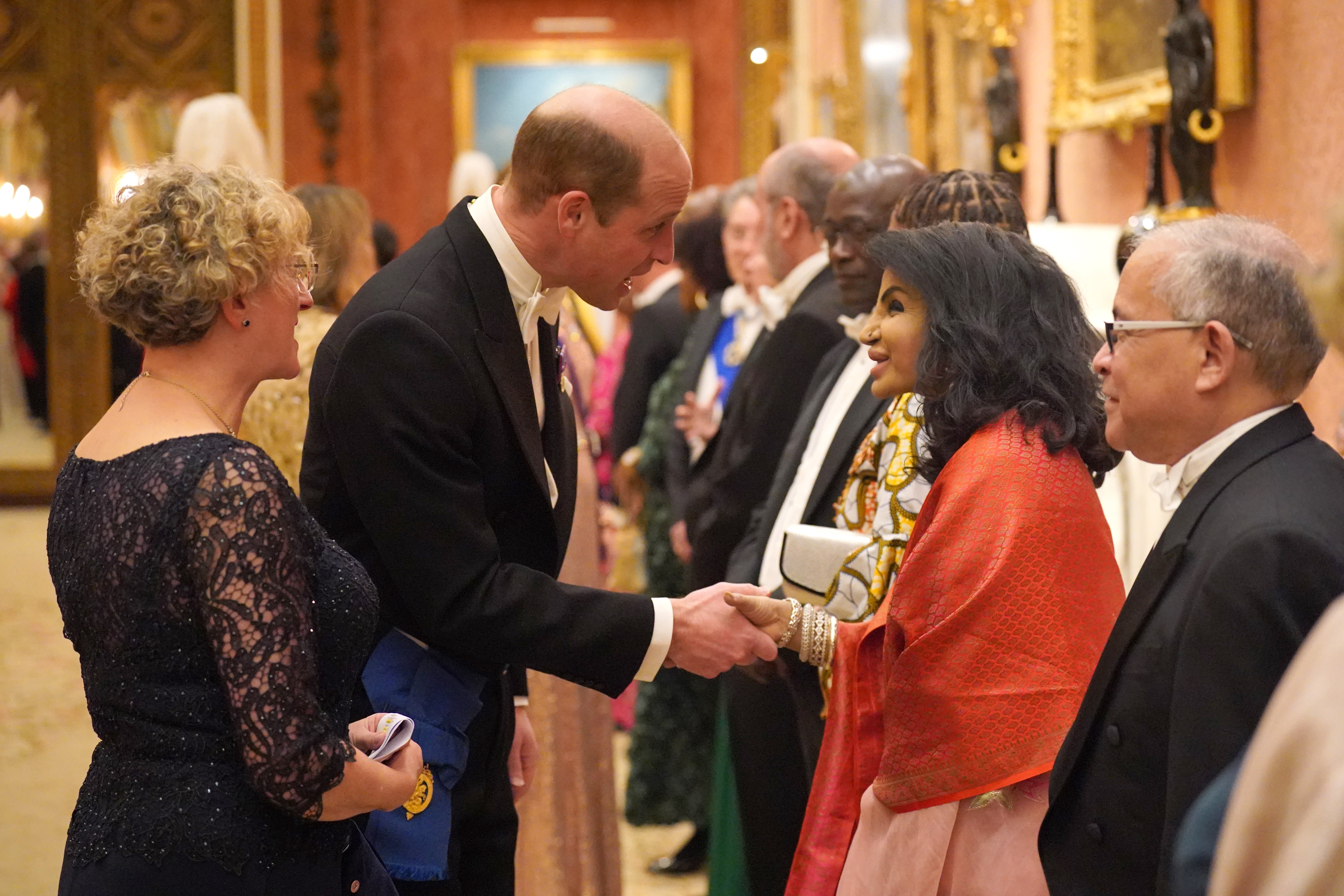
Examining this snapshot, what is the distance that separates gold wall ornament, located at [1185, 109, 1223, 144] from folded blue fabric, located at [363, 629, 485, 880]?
2389mm

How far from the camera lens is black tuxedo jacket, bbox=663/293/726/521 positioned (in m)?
4.75

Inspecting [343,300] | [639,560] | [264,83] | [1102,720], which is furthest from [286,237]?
[264,83]

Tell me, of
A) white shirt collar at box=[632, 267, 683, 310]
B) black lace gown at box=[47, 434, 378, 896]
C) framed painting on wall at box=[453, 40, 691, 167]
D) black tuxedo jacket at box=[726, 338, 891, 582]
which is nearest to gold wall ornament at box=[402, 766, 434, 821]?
black lace gown at box=[47, 434, 378, 896]

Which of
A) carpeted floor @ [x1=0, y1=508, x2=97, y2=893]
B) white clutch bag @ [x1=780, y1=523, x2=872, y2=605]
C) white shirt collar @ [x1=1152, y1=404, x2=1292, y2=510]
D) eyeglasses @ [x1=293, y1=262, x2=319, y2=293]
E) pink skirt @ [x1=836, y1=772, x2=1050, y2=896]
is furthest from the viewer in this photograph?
carpeted floor @ [x1=0, y1=508, x2=97, y2=893]

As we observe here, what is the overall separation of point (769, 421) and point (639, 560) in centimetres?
185

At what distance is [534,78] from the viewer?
485 inches

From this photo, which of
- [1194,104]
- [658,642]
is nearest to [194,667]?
[658,642]

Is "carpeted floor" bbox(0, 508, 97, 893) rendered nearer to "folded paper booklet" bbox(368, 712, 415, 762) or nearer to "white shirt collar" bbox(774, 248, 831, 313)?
"white shirt collar" bbox(774, 248, 831, 313)

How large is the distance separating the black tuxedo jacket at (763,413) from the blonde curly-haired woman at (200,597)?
1889mm

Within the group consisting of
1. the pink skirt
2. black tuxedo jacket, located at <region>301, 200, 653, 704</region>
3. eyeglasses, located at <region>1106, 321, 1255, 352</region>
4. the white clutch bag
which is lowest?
the pink skirt

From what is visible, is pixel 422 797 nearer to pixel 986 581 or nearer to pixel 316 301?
pixel 986 581

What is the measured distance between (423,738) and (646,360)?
10.7ft

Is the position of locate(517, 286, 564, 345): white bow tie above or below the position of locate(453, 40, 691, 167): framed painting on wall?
below

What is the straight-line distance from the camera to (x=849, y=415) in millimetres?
2887
